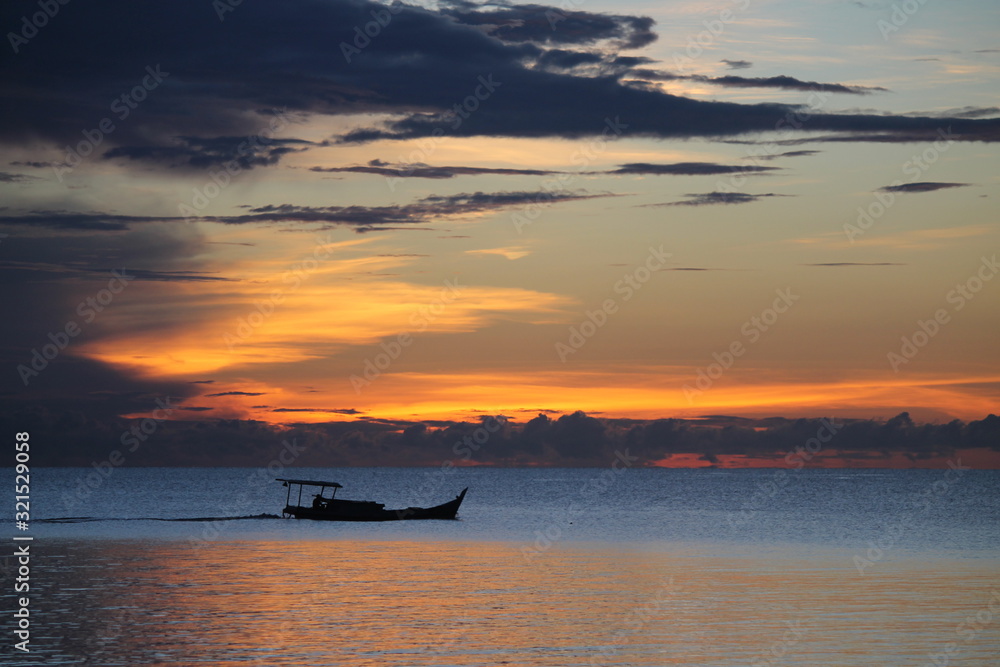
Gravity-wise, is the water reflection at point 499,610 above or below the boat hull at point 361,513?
below

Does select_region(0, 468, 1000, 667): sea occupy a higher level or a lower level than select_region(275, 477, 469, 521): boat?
lower

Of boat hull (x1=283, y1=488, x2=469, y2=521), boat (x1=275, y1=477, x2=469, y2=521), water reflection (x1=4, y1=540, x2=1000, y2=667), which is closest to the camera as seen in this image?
water reflection (x1=4, y1=540, x2=1000, y2=667)

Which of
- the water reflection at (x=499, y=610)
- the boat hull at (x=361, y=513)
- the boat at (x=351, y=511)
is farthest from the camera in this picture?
the boat hull at (x=361, y=513)

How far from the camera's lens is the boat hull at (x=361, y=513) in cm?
7400

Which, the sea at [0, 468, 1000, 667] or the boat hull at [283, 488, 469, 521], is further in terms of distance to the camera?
the boat hull at [283, 488, 469, 521]

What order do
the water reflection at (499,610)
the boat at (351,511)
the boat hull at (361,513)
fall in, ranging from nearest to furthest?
the water reflection at (499,610) < the boat at (351,511) < the boat hull at (361,513)

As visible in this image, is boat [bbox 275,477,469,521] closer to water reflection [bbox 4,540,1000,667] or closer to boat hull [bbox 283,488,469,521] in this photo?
boat hull [bbox 283,488,469,521]

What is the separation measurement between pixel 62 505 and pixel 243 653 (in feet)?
307

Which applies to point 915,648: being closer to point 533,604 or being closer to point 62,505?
point 533,604

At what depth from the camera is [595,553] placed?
175 ft

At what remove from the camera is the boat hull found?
7400 centimetres

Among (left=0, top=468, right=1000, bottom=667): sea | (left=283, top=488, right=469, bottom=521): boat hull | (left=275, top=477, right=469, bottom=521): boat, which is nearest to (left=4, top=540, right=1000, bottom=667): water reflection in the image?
(left=0, top=468, right=1000, bottom=667): sea

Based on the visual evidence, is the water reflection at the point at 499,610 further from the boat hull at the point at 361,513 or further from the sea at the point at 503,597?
the boat hull at the point at 361,513

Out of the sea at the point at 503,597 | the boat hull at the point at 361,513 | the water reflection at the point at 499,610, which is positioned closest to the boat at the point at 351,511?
the boat hull at the point at 361,513
